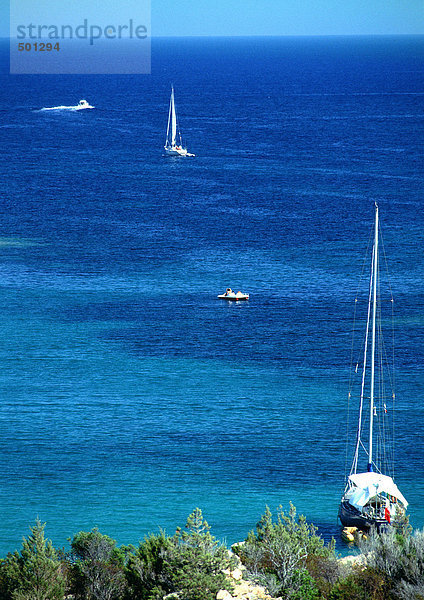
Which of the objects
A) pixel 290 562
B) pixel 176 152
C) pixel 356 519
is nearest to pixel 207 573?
pixel 290 562

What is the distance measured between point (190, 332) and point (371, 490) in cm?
3005

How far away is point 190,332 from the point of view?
68625 millimetres

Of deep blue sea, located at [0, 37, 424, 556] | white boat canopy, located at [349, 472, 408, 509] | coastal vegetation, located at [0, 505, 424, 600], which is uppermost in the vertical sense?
deep blue sea, located at [0, 37, 424, 556]

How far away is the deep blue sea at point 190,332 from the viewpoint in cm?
4628

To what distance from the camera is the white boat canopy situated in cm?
4019

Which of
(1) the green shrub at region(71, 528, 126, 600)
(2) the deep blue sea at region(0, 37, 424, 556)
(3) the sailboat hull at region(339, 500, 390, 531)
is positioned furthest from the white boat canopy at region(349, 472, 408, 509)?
(1) the green shrub at region(71, 528, 126, 600)

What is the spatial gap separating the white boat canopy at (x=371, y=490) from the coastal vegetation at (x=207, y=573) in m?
9.86

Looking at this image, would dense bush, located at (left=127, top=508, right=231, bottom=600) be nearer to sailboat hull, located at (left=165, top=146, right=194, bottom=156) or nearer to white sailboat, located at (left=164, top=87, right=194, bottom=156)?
sailboat hull, located at (left=165, top=146, right=194, bottom=156)

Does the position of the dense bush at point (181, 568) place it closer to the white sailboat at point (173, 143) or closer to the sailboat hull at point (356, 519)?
the sailboat hull at point (356, 519)

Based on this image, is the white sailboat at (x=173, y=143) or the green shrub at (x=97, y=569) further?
the white sailboat at (x=173, y=143)

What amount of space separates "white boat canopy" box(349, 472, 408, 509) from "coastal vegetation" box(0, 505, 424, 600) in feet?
32.3

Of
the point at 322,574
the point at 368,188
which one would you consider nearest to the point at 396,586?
the point at 322,574

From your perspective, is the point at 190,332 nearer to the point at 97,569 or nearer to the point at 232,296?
the point at 232,296

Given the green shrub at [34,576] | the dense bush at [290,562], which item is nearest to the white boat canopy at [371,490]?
the dense bush at [290,562]
